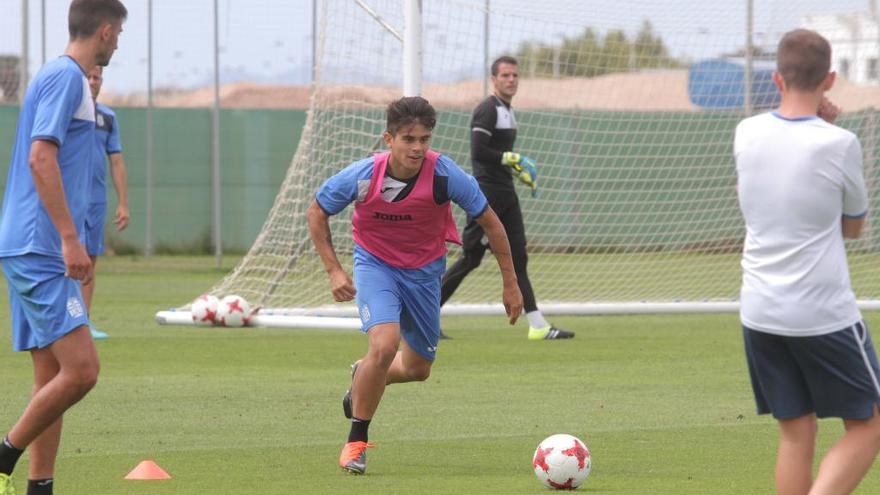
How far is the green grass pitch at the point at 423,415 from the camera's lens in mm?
7035

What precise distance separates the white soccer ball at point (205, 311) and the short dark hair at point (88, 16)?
843 cm

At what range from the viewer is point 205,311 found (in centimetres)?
1439

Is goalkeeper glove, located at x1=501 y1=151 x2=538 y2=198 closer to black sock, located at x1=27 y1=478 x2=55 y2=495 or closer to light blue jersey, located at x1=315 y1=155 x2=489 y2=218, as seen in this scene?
light blue jersey, located at x1=315 y1=155 x2=489 y2=218

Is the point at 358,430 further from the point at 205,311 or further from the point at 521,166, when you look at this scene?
the point at 205,311

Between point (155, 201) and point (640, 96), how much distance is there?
A: 834cm

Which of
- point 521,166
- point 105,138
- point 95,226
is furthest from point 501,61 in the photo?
point 95,226

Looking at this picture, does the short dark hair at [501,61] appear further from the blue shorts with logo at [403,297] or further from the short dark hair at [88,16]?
the short dark hair at [88,16]

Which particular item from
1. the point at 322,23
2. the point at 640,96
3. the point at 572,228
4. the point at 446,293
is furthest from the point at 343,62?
the point at 640,96

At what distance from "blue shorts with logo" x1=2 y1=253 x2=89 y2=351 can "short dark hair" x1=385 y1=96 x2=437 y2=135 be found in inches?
75.9

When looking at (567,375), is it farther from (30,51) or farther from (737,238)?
(30,51)

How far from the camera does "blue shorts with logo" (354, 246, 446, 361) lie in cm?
765

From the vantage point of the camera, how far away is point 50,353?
613cm

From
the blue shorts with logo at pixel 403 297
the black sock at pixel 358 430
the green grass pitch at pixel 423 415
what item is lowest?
the green grass pitch at pixel 423 415

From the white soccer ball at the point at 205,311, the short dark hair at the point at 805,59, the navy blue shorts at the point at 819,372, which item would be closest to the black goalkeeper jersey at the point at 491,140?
the white soccer ball at the point at 205,311
